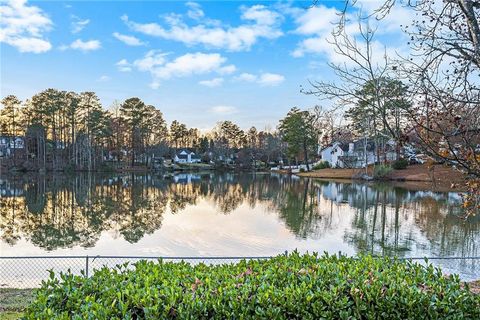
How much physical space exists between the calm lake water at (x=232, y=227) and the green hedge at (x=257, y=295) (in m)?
7.39

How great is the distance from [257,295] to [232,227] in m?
14.3

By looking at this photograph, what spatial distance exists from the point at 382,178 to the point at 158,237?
3523 centimetres

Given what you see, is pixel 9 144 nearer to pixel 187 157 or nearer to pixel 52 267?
pixel 187 157

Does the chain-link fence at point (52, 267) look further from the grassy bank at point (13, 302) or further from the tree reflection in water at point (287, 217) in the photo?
the tree reflection in water at point (287, 217)

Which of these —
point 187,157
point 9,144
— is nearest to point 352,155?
point 187,157

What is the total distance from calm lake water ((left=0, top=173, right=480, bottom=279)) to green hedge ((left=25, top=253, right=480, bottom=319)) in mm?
Answer: 7391

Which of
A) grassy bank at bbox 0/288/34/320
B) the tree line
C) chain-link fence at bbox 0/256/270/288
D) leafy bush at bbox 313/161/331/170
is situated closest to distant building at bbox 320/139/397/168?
leafy bush at bbox 313/161/331/170

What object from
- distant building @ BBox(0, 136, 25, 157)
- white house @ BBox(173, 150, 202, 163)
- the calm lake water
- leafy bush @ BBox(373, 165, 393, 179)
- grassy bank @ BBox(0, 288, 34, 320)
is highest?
distant building @ BBox(0, 136, 25, 157)

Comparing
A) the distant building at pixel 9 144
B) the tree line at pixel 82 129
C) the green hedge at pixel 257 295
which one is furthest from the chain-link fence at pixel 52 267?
the distant building at pixel 9 144

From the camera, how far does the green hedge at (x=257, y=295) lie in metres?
3.19

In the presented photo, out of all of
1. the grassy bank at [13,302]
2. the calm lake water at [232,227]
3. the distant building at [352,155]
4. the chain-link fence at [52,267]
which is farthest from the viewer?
the distant building at [352,155]

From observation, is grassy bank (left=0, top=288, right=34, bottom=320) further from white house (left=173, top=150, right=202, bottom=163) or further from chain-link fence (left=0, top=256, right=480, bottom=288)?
white house (left=173, top=150, right=202, bottom=163)

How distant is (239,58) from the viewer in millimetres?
19797

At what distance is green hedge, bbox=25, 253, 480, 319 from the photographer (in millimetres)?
3193
